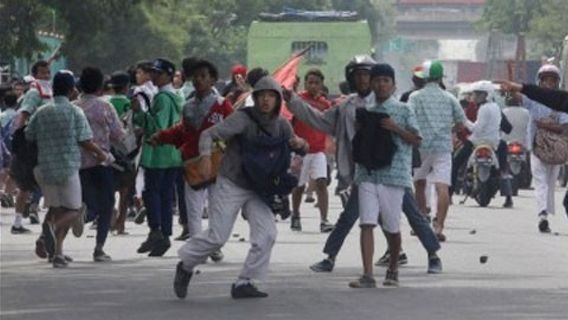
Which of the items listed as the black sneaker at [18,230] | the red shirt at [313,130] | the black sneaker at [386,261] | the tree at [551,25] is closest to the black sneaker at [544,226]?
the red shirt at [313,130]

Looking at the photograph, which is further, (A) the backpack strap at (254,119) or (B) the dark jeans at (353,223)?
(B) the dark jeans at (353,223)

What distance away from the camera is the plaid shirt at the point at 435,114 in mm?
20062

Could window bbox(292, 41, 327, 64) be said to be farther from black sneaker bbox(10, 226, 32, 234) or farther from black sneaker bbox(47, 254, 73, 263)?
black sneaker bbox(47, 254, 73, 263)

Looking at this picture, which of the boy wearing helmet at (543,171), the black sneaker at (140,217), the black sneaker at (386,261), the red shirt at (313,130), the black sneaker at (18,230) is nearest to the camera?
the black sneaker at (386,261)

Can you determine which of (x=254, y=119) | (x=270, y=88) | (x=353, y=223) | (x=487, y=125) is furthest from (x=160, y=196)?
(x=487, y=125)

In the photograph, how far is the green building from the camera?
55625 mm

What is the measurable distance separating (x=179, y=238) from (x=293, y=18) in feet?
121

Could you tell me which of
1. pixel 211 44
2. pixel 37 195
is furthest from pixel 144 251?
pixel 211 44

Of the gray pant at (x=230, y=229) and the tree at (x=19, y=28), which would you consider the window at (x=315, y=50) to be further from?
the gray pant at (x=230, y=229)

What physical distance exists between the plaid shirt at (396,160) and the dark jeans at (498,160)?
12599 mm

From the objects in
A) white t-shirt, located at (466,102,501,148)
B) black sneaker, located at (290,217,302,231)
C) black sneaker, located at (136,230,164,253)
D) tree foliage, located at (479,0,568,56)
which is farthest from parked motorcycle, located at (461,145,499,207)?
tree foliage, located at (479,0,568,56)

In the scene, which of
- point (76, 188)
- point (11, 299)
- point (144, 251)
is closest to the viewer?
point (11, 299)

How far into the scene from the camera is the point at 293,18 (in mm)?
57625

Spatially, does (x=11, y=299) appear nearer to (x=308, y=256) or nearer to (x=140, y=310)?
(x=140, y=310)
